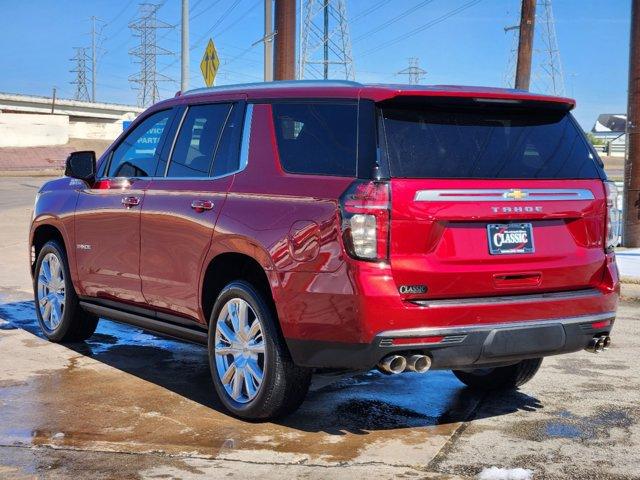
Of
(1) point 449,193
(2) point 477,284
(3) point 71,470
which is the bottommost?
(3) point 71,470

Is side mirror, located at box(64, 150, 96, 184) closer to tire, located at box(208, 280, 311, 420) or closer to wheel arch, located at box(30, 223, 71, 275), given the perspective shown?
wheel arch, located at box(30, 223, 71, 275)

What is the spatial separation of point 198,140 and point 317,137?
1.20 m

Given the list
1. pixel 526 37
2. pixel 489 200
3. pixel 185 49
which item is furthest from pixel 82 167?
pixel 526 37

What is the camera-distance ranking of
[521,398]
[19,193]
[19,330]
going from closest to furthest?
[521,398]
[19,330]
[19,193]

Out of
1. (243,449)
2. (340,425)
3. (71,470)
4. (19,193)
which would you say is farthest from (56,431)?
(19,193)

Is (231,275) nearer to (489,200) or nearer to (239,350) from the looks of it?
(239,350)

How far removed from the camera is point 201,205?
566 centimetres

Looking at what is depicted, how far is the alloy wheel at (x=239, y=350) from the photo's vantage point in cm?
529

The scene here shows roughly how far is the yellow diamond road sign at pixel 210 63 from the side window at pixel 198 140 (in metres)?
12.2

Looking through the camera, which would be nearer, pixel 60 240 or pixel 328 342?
pixel 328 342

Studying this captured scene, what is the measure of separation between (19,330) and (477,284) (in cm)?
484

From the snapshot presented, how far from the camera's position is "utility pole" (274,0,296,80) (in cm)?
1653

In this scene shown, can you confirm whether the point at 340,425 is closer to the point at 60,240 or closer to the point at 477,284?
the point at 477,284

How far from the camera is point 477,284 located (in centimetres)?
477
